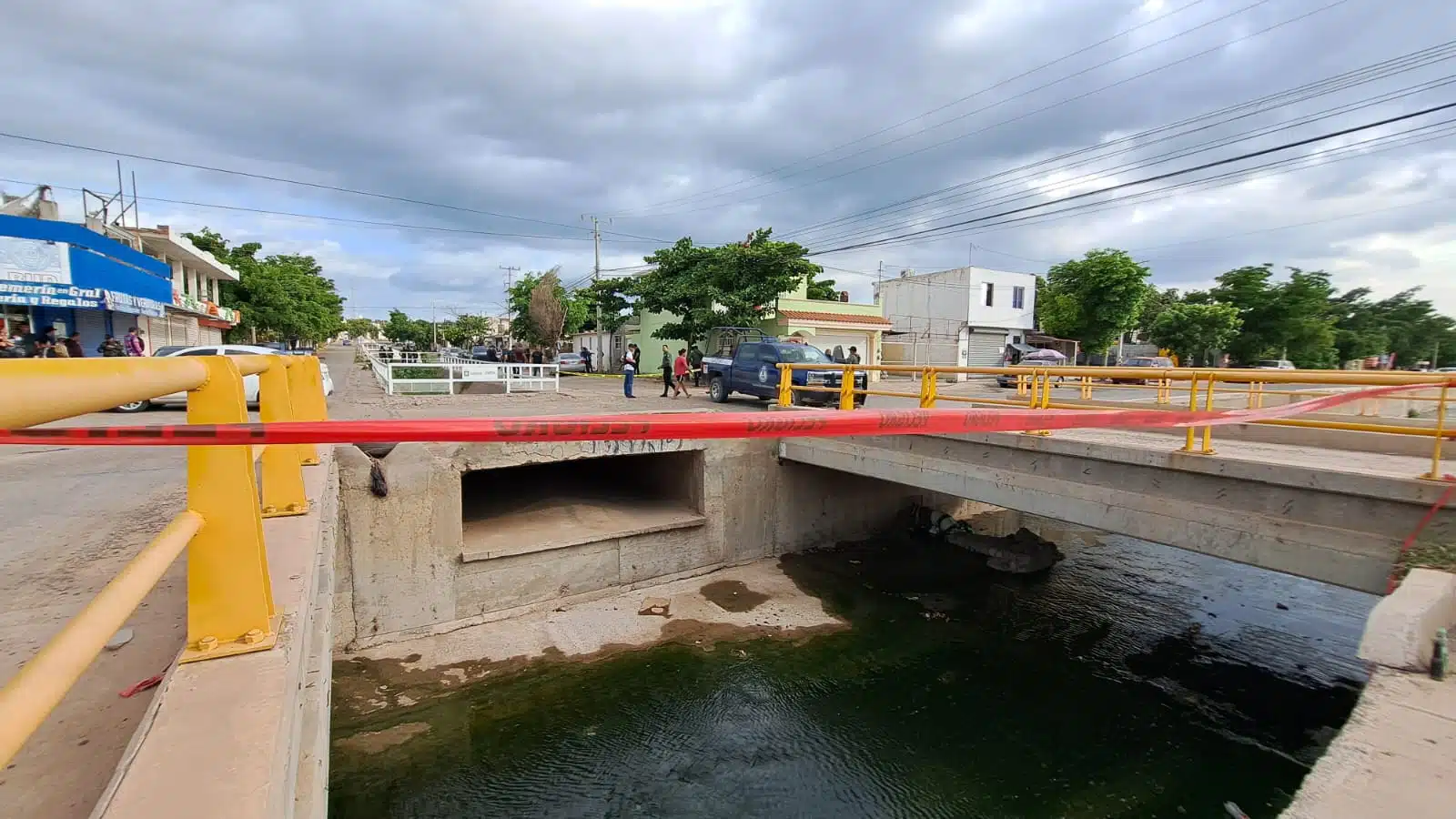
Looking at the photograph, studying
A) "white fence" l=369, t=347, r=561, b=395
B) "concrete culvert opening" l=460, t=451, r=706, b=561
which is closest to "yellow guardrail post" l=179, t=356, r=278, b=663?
"concrete culvert opening" l=460, t=451, r=706, b=561

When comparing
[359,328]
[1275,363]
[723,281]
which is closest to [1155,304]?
[1275,363]

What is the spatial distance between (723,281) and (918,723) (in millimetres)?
21977

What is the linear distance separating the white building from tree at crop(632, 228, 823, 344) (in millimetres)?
13678

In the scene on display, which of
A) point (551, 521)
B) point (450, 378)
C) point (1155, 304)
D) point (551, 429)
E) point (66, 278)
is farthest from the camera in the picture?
point (1155, 304)

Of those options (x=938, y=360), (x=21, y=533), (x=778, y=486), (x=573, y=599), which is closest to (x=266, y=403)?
(x=21, y=533)

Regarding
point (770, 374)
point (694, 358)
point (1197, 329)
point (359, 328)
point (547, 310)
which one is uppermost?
point (359, 328)

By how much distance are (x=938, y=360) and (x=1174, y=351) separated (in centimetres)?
1267

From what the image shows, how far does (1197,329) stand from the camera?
35.7m

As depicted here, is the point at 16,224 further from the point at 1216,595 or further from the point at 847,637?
the point at 1216,595

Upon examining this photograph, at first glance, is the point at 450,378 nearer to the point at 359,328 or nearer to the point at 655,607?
the point at 655,607

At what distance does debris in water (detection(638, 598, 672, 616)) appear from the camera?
9.11 metres

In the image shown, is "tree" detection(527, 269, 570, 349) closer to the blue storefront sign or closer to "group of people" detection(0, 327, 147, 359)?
the blue storefront sign

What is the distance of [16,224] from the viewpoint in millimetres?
16734

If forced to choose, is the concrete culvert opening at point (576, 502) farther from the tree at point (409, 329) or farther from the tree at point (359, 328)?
the tree at point (359, 328)
